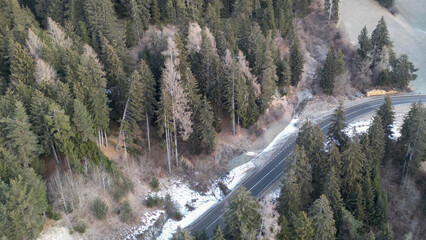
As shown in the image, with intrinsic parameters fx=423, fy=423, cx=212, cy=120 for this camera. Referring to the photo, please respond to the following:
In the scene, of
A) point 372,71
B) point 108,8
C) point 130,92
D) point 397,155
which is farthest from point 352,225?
point 108,8

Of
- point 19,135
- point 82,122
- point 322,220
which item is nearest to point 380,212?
point 322,220

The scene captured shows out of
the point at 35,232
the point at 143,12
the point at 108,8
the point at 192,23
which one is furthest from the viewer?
the point at 143,12

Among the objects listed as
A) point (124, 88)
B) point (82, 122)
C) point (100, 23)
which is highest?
point (100, 23)

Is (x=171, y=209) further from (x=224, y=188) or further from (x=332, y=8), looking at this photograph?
(x=332, y=8)

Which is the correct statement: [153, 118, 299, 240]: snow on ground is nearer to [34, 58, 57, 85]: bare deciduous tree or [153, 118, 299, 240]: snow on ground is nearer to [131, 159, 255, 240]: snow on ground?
[131, 159, 255, 240]: snow on ground

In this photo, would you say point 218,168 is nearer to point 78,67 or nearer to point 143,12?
point 78,67

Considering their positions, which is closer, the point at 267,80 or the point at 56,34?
the point at 56,34

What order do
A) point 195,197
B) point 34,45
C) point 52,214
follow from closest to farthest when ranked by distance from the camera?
point 52,214 → point 34,45 → point 195,197
